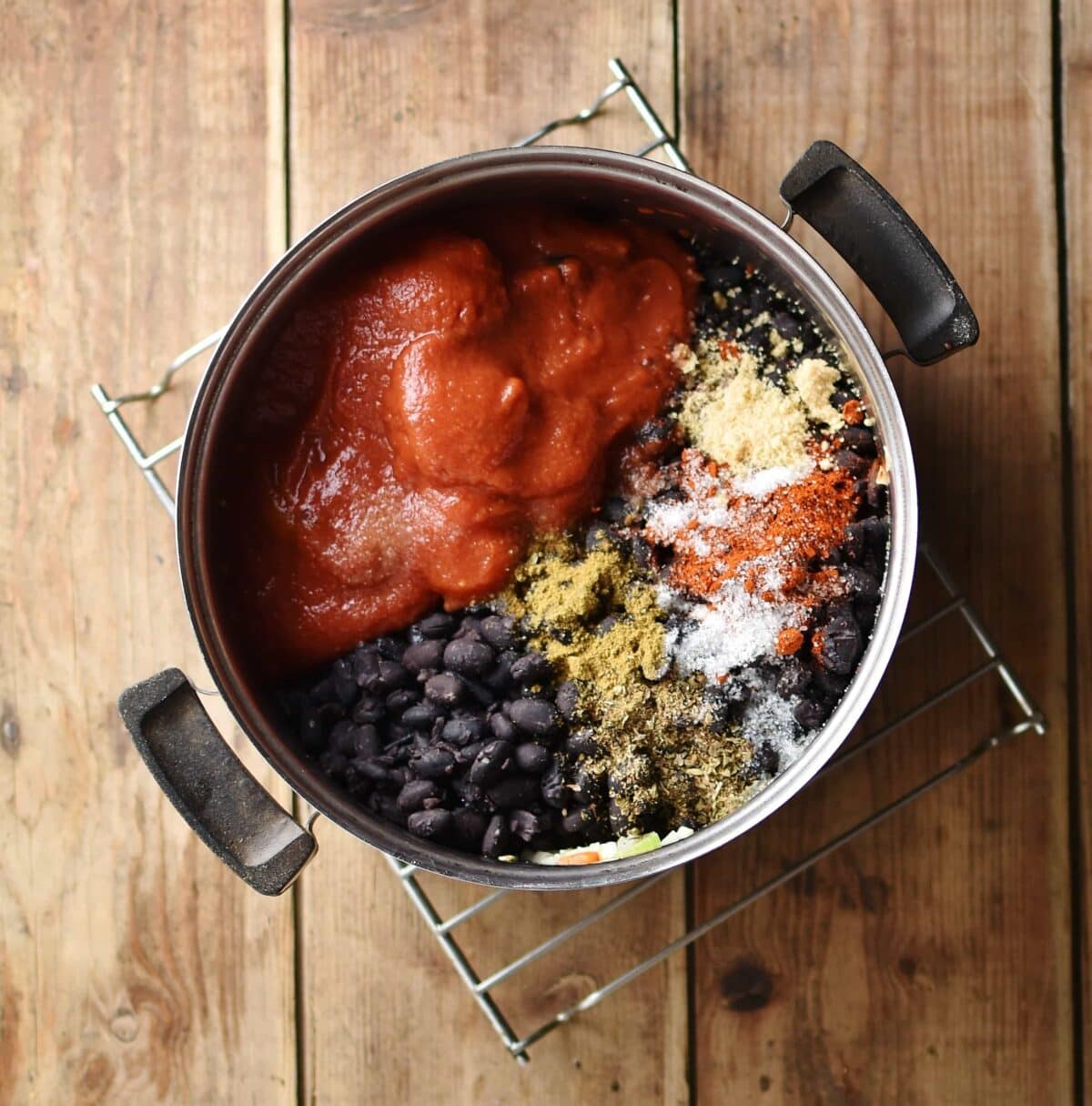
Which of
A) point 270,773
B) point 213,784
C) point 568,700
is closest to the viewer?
point 213,784

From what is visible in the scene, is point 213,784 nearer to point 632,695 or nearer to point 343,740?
point 343,740

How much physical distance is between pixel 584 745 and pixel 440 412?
0.35 m

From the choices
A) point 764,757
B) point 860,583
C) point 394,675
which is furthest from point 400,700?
point 860,583

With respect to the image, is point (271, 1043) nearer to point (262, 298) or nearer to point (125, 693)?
point (125, 693)

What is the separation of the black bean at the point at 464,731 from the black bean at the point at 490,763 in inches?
0.8

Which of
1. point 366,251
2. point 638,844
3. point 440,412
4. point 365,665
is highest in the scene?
point 366,251

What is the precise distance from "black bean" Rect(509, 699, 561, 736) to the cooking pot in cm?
13

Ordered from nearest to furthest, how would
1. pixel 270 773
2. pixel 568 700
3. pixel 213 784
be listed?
pixel 213 784, pixel 568 700, pixel 270 773

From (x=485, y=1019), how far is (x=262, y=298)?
85cm

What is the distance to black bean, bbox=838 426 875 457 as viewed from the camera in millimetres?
1104

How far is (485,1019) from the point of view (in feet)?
4.25

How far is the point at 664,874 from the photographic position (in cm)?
128

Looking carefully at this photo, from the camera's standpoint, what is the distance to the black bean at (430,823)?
1073 mm

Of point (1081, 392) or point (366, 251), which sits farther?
point (1081, 392)
